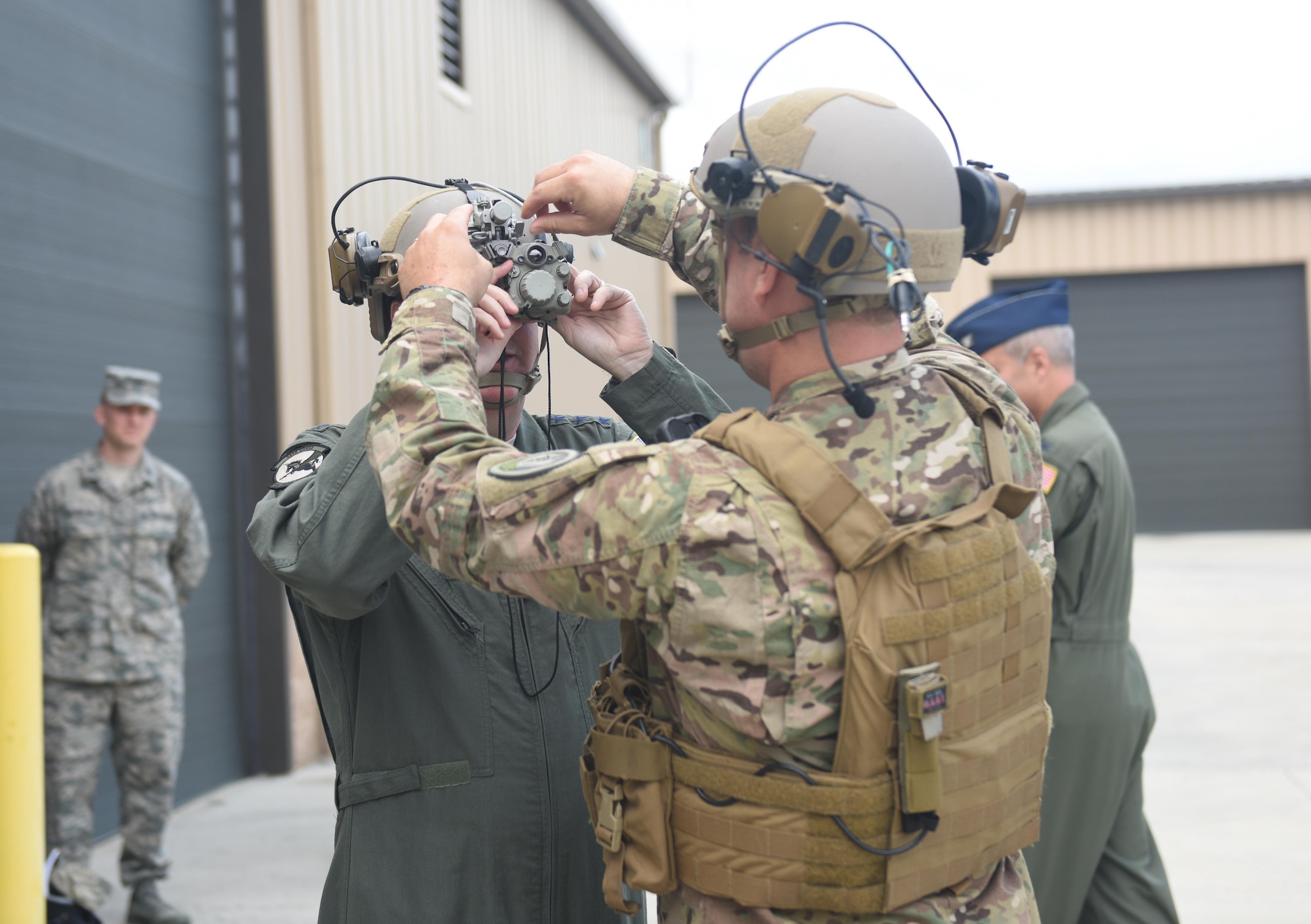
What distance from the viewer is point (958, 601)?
4.53ft

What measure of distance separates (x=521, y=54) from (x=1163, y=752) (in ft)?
22.8

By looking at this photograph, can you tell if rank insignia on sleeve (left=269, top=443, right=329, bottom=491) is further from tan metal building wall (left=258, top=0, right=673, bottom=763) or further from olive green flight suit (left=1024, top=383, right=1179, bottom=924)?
tan metal building wall (left=258, top=0, right=673, bottom=763)

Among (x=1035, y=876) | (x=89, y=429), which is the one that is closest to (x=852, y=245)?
(x=1035, y=876)

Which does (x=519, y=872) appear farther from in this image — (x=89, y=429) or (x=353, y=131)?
(x=353, y=131)

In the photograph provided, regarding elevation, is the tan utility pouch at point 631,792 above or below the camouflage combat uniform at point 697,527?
below

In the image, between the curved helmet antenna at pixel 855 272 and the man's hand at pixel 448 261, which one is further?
the man's hand at pixel 448 261

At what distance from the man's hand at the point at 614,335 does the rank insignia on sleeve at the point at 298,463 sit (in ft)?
1.49

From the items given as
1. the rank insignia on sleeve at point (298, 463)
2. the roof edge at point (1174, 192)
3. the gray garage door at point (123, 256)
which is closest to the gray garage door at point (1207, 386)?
the roof edge at point (1174, 192)

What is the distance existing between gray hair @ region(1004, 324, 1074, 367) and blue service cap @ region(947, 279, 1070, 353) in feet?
0.05

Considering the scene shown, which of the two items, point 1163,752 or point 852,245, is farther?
point 1163,752

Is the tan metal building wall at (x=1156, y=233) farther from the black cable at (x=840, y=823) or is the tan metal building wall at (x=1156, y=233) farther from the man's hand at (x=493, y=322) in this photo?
the black cable at (x=840, y=823)

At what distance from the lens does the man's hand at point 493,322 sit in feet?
5.55

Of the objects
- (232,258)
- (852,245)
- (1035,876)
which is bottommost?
(1035,876)

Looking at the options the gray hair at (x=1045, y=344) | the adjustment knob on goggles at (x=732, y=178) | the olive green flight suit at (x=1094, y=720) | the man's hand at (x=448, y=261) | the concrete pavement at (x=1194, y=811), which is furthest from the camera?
the concrete pavement at (x=1194, y=811)
